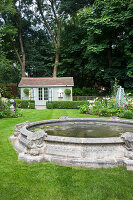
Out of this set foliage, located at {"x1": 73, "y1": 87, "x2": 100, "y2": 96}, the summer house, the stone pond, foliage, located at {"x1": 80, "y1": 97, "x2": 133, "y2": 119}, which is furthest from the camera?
foliage, located at {"x1": 73, "y1": 87, "x2": 100, "y2": 96}

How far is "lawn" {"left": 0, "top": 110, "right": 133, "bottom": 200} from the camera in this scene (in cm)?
245

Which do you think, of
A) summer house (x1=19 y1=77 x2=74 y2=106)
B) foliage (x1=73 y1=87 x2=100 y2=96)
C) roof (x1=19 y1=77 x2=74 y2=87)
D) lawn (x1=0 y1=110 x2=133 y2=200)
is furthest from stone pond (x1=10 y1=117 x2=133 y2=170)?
foliage (x1=73 y1=87 x2=100 y2=96)

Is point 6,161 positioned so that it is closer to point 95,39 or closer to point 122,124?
point 122,124

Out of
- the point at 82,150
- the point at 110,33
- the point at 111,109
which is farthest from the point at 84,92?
the point at 82,150

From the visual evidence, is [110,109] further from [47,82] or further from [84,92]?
[84,92]

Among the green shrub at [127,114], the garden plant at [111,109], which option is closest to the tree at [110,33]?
the garden plant at [111,109]

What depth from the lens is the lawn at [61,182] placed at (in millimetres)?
2447

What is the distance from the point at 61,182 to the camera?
110 inches

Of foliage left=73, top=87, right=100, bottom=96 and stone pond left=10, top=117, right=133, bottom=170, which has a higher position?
foliage left=73, top=87, right=100, bottom=96

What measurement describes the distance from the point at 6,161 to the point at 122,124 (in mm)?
4429

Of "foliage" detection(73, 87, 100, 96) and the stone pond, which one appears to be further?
"foliage" detection(73, 87, 100, 96)

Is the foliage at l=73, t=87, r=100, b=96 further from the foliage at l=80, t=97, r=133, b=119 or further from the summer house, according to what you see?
the foliage at l=80, t=97, r=133, b=119

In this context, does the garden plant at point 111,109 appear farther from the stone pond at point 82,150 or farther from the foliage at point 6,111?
the stone pond at point 82,150

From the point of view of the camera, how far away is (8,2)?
66.0ft
